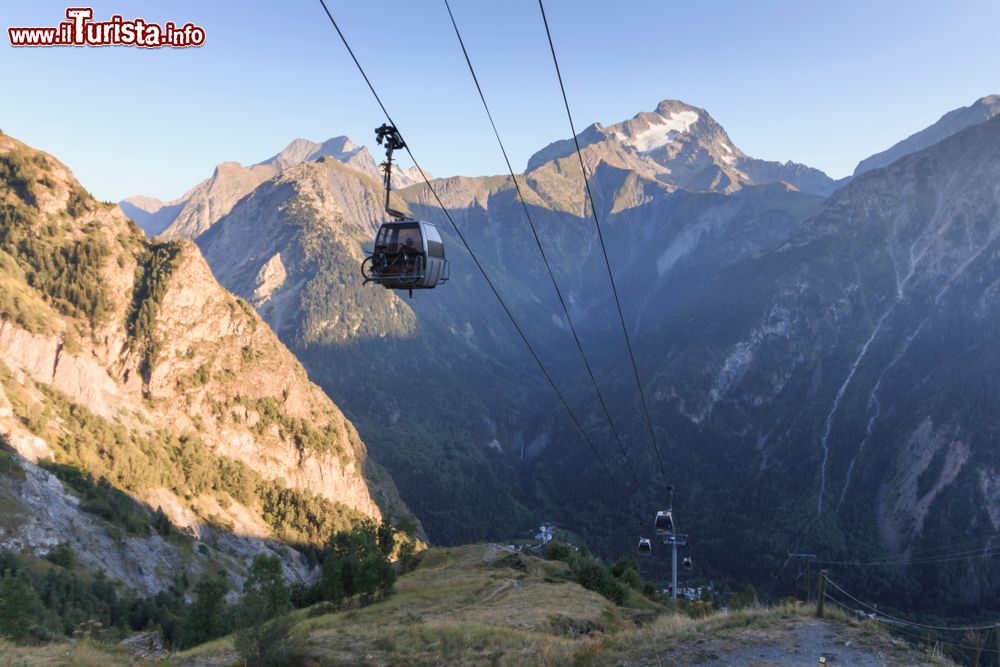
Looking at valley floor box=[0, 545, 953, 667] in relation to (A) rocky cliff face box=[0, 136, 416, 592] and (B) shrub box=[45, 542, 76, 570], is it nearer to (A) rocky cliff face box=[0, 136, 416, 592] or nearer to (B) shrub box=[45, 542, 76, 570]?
(B) shrub box=[45, 542, 76, 570]

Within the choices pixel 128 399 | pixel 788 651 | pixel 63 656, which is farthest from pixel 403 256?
pixel 128 399

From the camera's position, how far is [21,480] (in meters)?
93.6

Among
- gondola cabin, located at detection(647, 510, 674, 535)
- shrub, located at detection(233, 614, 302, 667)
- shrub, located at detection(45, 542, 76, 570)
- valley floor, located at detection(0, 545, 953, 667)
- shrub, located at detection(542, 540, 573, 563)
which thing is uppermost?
shrub, located at detection(233, 614, 302, 667)

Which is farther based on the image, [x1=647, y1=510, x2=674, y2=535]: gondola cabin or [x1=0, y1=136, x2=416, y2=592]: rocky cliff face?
[x1=0, y1=136, x2=416, y2=592]: rocky cliff face

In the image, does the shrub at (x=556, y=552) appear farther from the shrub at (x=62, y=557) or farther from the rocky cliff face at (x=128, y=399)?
the shrub at (x=62, y=557)

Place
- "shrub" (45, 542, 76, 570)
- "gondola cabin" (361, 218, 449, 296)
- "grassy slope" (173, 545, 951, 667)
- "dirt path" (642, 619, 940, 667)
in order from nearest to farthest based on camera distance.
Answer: "dirt path" (642, 619, 940, 667) < "grassy slope" (173, 545, 951, 667) < "gondola cabin" (361, 218, 449, 296) < "shrub" (45, 542, 76, 570)

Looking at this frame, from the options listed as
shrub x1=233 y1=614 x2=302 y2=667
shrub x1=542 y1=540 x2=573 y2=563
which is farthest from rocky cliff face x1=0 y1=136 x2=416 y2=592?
shrub x1=233 y1=614 x2=302 y2=667

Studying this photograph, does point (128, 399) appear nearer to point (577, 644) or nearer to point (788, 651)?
point (577, 644)

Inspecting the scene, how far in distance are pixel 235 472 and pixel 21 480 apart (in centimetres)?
7442

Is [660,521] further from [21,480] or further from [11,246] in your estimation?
[11,246]

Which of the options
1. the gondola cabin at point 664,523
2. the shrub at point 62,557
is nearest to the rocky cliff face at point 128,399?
the shrub at point 62,557

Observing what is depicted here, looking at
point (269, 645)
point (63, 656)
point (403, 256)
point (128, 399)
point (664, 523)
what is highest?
point (128, 399)

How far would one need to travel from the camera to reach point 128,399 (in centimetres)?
15175

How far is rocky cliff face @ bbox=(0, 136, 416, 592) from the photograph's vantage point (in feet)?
353
